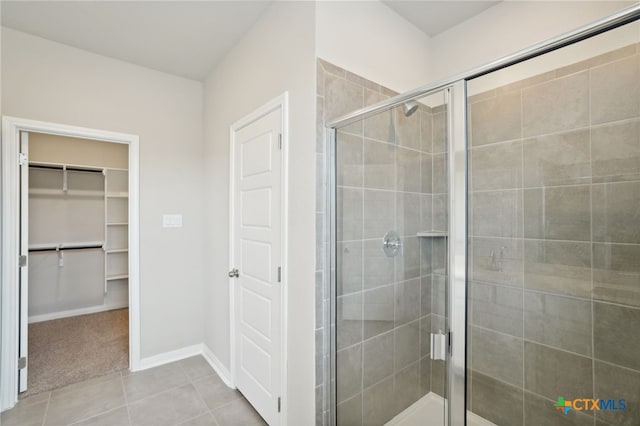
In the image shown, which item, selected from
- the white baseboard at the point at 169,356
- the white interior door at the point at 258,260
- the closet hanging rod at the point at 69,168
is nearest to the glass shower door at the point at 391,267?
the white interior door at the point at 258,260

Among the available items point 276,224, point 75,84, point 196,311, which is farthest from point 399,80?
point 196,311

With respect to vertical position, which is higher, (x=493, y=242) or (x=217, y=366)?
(x=493, y=242)

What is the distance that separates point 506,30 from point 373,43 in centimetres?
89

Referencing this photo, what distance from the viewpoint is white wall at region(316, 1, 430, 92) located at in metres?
1.60

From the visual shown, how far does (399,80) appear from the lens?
204 cm

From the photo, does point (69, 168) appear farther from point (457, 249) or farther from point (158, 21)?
point (457, 249)

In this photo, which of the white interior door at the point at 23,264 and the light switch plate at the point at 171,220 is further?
the light switch plate at the point at 171,220

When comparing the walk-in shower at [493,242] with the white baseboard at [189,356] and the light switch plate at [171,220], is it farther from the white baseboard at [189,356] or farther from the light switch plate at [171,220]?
the light switch plate at [171,220]

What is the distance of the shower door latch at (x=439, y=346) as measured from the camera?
1162 millimetres

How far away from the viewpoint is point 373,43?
1.85 m

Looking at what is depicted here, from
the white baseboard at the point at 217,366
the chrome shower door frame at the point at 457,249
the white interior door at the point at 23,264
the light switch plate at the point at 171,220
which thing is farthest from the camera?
the light switch plate at the point at 171,220

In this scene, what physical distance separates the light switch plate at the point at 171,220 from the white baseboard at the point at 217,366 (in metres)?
1.27

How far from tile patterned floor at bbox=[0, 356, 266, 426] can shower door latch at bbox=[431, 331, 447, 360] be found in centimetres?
142

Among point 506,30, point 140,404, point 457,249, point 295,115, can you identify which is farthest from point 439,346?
point 140,404
